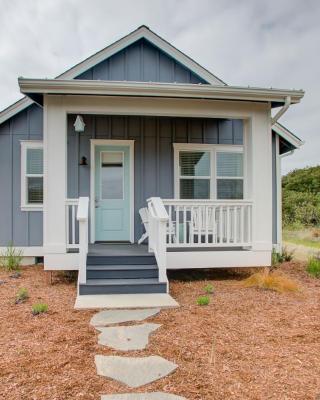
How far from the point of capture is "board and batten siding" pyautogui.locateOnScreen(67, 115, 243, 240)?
7.72 meters

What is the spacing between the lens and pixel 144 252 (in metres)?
6.16

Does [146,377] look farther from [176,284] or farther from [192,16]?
[192,16]

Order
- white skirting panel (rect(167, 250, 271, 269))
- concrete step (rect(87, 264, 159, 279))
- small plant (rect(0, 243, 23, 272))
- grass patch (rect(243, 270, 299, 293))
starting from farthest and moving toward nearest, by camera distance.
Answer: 1. small plant (rect(0, 243, 23, 272))
2. white skirting panel (rect(167, 250, 271, 269))
3. grass patch (rect(243, 270, 299, 293))
4. concrete step (rect(87, 264, 159, 279))

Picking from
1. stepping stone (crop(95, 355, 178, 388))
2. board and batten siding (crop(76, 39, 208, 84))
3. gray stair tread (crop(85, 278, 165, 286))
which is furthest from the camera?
board and batten siding (crop(76, 39, 208, 84))

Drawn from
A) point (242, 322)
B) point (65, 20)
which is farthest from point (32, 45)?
point (242, 322)

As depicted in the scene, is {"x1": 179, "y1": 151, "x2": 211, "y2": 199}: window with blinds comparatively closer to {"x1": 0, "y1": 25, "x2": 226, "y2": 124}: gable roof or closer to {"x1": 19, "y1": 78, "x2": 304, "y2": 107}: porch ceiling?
{"x1": 0, "y1": 25, "x2": 226, "y2": 124}: gable roof

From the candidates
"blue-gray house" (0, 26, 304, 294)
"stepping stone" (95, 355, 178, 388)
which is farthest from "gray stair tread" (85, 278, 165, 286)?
"stepping stone" (95, 355, 178, 388)

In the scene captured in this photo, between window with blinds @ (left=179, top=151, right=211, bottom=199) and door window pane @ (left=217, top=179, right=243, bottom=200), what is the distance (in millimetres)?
295

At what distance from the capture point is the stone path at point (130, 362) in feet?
8.26

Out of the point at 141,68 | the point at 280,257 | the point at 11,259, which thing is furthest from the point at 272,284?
the point at 141,68

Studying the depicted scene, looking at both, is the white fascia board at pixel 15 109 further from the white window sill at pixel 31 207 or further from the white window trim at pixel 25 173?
the white window sill at pixel 31 207

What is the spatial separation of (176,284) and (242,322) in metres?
2.18

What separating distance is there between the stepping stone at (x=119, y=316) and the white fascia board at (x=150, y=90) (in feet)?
11.1

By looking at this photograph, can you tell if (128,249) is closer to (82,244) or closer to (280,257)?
(82,244)
